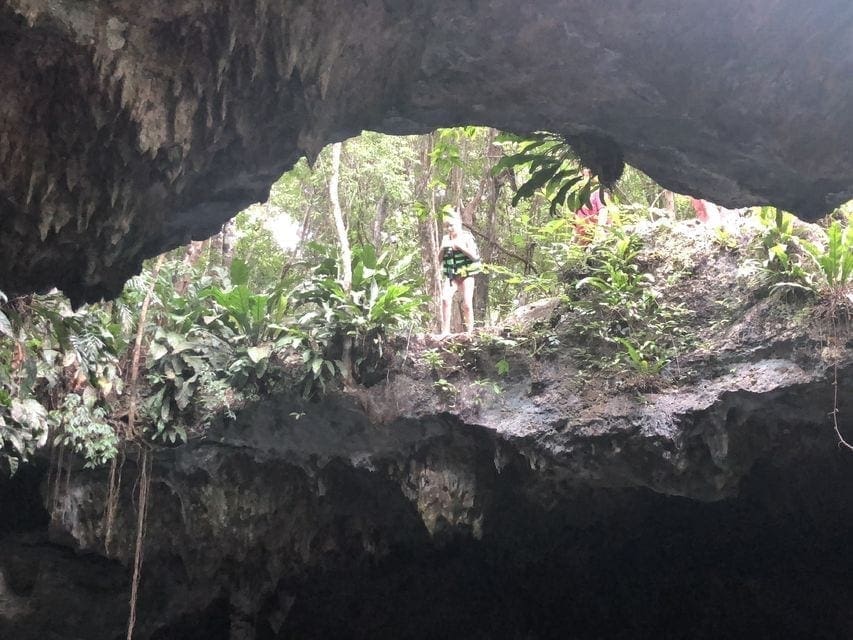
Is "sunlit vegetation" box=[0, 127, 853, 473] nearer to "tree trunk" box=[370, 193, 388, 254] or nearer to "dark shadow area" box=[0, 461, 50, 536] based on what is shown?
"dark shadow area" box=[0, 461, 50, 536]

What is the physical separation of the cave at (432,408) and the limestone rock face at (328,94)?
0.01 metres

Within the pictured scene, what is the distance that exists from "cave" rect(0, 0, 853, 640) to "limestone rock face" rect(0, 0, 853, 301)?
13 mm

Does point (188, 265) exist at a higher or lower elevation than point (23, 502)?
higher

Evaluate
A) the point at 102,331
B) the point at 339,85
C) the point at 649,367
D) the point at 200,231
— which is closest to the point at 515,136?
the point at 339,85

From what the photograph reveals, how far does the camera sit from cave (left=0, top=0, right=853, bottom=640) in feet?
10.4

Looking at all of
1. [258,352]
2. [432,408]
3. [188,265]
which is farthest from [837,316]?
[188,265]

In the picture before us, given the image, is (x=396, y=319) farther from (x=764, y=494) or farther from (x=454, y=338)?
(x=764, y=494)

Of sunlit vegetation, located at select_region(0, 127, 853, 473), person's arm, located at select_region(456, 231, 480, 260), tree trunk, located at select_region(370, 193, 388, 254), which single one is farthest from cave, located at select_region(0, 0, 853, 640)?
tree trunk, located at select_region(370, 193, 388, 254)

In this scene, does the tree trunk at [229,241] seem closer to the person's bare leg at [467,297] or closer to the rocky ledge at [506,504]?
the person's bare leg at [467,297]

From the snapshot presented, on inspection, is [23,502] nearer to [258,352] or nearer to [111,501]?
[111,501]

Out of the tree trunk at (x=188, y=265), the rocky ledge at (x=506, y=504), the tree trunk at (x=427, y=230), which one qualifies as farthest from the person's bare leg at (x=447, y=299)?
the tree trunk at (x=188, y=265)

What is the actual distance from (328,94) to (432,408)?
3.18 meters

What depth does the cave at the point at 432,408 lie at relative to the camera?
3166 millimetres

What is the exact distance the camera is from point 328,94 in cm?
354
